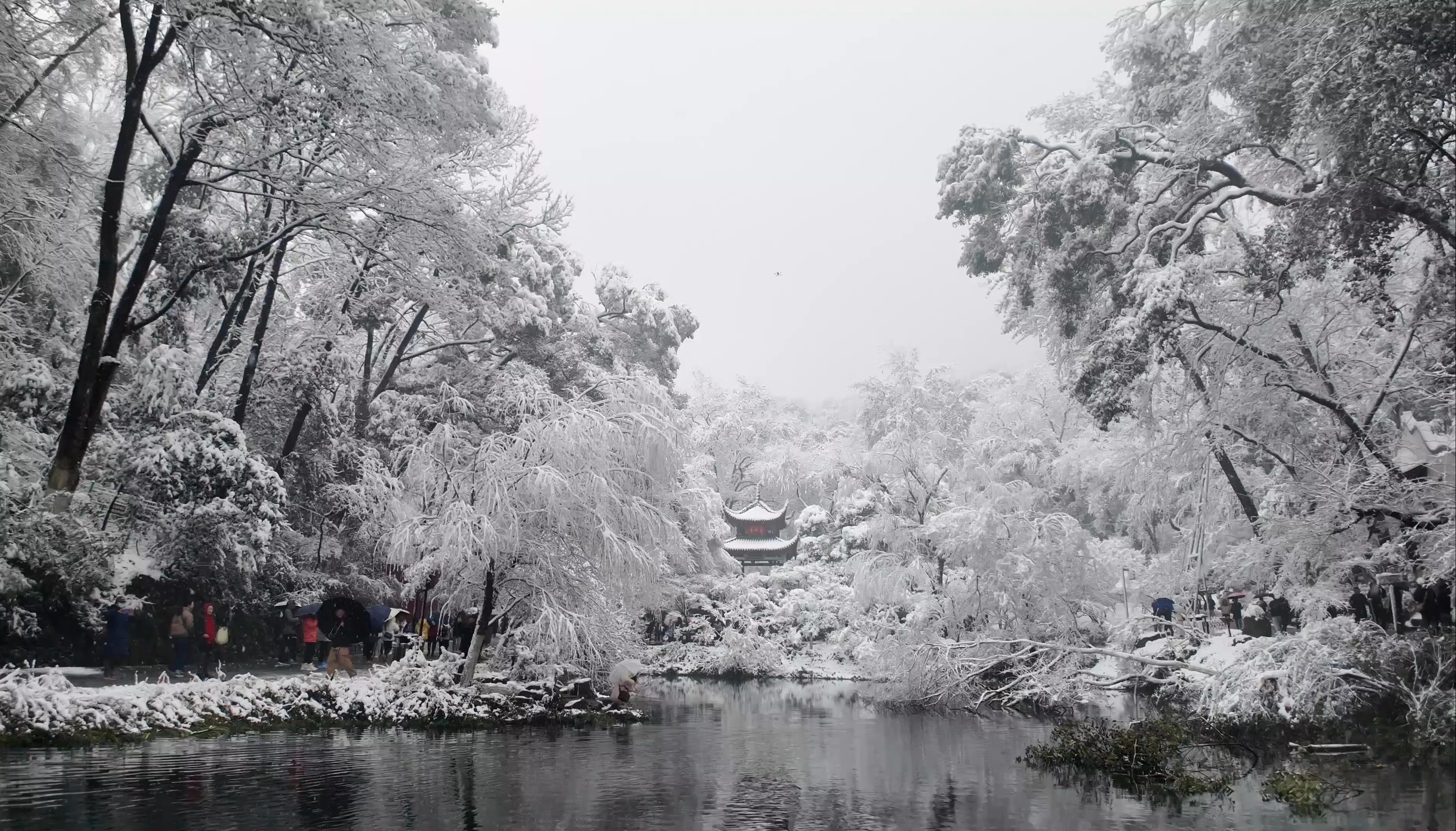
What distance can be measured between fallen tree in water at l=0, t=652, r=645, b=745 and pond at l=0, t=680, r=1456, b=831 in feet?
1.30

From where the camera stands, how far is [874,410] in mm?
54500

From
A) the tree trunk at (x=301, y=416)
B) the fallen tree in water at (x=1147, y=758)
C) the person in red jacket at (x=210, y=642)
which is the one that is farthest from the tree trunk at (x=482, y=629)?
the fallen tree in water at (x=1147, y=758)

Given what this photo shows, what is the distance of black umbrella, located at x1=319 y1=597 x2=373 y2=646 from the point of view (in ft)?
54.9

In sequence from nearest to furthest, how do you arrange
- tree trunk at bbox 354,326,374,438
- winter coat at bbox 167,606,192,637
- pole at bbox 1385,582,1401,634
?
pole at bbox 1385,582,1401,634 < winter coat at bbox 167,606,192,637 < tree trunk at bbox 354,326,374,438

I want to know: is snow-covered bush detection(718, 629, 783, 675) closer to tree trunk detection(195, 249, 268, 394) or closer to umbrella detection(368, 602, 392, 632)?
umbrella detection(368, 602, 392, 632)

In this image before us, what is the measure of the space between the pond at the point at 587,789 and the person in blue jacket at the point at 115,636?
15.4 feet

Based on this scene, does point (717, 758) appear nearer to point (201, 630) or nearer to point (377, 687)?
point (377, 687)

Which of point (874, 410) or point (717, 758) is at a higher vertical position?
point (874, 410)

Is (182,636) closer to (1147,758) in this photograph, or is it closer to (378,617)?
(378,617)

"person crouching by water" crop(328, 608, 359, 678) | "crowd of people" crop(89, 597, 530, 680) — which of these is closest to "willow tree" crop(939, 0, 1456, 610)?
"crowd of people" crop(89, 597, 530, 680)

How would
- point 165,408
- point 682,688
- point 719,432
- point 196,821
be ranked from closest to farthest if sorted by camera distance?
point 196,821 < point 165,408 < point 682,688 < point 719,432

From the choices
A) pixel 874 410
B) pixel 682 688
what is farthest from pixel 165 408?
pixel 874 410

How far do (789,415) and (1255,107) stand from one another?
80376 mm

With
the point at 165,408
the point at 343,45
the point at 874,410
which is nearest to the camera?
the point at 343,45
